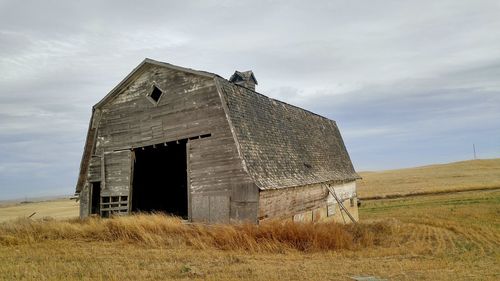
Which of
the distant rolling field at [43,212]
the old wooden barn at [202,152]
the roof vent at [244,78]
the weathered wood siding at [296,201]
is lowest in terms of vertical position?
the distant rolling field at [43,212]

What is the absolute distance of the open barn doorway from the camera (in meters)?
19.0

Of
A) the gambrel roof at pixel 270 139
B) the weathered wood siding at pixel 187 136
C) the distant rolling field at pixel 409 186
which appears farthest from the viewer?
the distant rolling field at pixel 409 186

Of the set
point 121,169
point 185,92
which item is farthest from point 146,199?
point 185,92

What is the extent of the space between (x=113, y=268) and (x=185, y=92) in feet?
28.8

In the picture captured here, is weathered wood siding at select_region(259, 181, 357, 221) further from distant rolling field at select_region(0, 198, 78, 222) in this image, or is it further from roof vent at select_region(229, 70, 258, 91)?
distant rolling field at select_region(0, 198, 78, 222)

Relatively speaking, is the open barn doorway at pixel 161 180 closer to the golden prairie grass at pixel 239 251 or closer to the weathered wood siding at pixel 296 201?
→ the golden prairie grass at pixel 239 251

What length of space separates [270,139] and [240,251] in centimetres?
681

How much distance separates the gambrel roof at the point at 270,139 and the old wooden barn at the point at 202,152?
0.18 ft

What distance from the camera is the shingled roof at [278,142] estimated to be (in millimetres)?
14945

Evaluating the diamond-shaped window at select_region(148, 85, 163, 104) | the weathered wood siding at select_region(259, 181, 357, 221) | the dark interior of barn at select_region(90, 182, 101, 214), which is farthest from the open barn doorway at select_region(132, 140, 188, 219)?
the weathered wood siding at select_region(259, 181, 357, 221)

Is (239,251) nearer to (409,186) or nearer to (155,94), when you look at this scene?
(155,94)

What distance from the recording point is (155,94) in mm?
16953

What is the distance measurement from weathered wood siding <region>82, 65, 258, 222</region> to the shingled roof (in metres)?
0.59

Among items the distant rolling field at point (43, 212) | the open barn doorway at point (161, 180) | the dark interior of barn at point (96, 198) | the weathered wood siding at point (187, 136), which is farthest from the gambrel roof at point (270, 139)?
the distant rolling field at point (43, 212)
